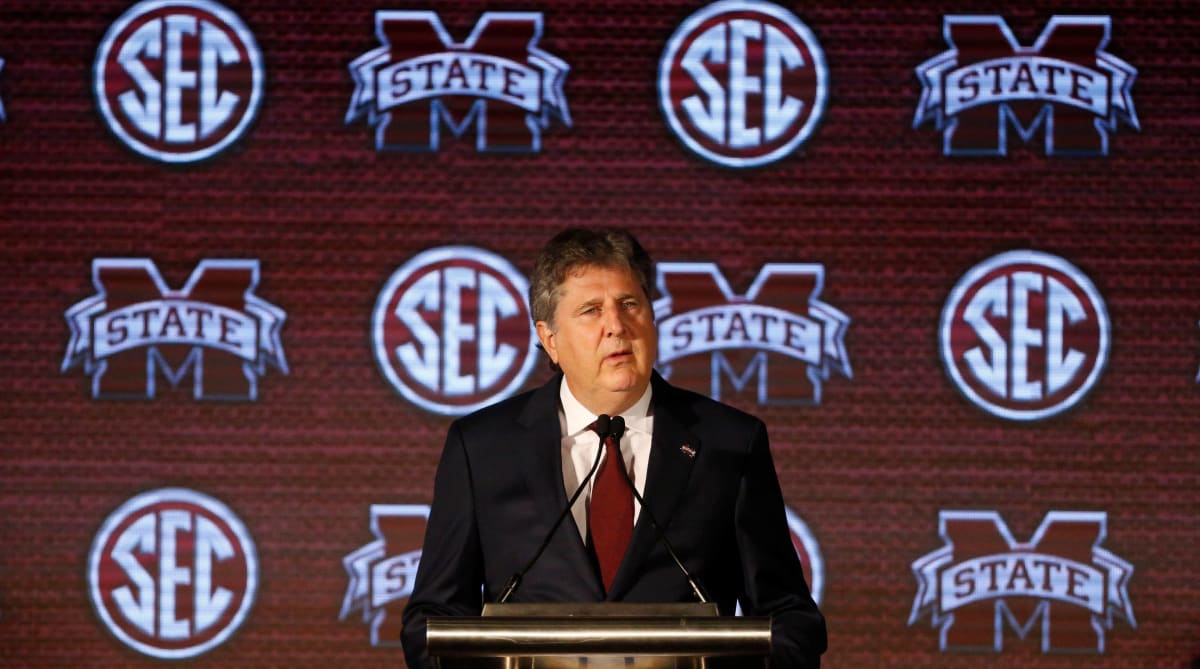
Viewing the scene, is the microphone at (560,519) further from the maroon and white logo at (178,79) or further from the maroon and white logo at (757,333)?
the maroon and white logo at (178,79)

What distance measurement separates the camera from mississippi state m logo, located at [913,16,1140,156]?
409 cm

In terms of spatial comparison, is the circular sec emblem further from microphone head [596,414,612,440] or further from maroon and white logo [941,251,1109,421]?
microphone head [596,414,612,440]

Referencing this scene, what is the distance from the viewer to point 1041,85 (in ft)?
13.4

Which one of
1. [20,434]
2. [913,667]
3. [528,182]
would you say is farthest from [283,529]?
[913,667]

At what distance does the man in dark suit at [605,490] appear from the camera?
6.74 ft

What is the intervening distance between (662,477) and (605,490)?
3.4 inches

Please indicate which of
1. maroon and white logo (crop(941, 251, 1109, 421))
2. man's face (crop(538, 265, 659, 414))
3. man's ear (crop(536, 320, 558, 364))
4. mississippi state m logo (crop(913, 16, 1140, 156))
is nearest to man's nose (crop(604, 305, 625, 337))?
man's face (crop(538, 265, 659, 414))

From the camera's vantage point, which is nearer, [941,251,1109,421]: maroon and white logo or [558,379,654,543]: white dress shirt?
[558,379,654,543]: white dress shirt

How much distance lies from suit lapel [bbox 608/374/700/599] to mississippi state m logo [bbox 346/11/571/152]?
207cm

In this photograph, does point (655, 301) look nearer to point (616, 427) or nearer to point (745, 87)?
point (745, 87)

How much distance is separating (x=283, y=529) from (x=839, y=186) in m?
1.88

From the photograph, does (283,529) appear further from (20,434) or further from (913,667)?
(913,667)

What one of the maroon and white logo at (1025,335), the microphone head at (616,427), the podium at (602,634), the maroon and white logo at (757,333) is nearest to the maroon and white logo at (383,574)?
the maroon and white logo at (757,333)

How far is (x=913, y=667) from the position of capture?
4090 millimetres
